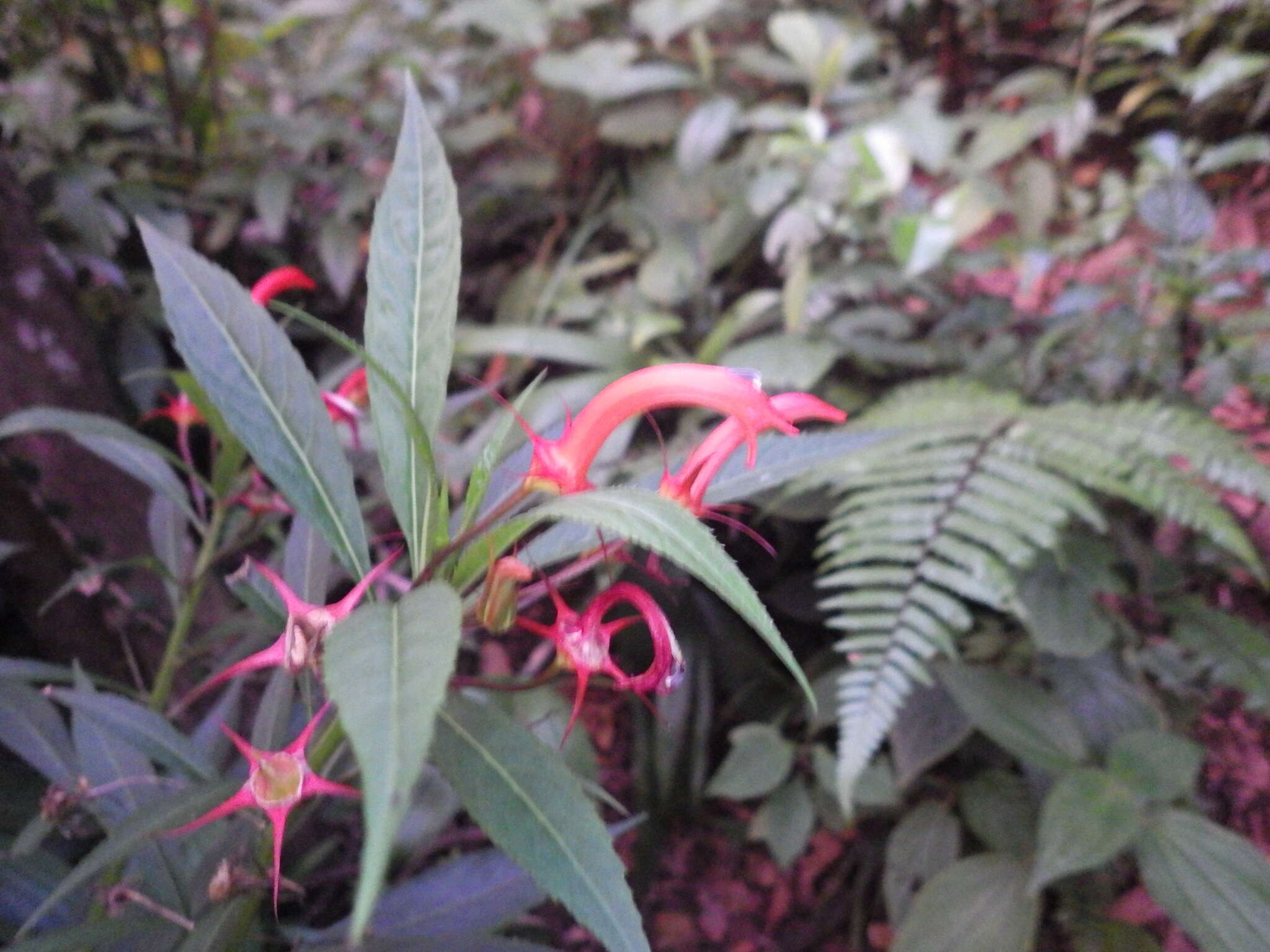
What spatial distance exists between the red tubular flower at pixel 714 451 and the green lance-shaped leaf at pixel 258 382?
179 mm

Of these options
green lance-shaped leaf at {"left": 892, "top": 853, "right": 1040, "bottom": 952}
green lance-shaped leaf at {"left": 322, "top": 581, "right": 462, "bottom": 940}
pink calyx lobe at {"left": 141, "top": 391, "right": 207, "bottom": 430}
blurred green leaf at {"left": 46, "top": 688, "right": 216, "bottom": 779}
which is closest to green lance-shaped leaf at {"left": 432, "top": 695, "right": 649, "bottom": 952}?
green lance-shaped leaf at {"left": 322, "top": 581, "right": 462, "bottom": 940}

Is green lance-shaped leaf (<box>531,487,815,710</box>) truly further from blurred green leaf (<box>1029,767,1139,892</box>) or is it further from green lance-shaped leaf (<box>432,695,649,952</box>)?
blurred green leaf (<box>1029,767,1139,892</box>)

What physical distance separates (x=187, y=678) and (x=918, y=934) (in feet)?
A: 2.86

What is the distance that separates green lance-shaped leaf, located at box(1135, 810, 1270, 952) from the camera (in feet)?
2.19

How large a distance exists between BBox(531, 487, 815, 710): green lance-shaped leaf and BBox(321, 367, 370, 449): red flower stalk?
0.34 meters

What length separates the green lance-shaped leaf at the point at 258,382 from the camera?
397 mm

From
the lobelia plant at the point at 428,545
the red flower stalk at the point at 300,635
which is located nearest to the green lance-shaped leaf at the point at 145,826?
the lobelia plant at the point at 428,545

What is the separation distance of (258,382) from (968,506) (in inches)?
30.0

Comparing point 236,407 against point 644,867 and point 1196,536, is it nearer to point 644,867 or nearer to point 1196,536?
point 644,867

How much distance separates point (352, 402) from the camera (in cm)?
63

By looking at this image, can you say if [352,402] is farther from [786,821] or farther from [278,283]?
[786,821]

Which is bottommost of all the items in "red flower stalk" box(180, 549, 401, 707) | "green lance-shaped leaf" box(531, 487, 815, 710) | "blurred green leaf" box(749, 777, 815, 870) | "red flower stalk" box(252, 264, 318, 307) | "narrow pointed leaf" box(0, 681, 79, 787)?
"blurred green leaf" box(749, 777, 815, 870)

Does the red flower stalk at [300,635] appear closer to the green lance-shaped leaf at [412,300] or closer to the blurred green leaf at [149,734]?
the green lance-shaped leaf at [412,300]

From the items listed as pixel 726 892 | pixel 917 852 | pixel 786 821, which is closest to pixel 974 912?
pixel 917 852
